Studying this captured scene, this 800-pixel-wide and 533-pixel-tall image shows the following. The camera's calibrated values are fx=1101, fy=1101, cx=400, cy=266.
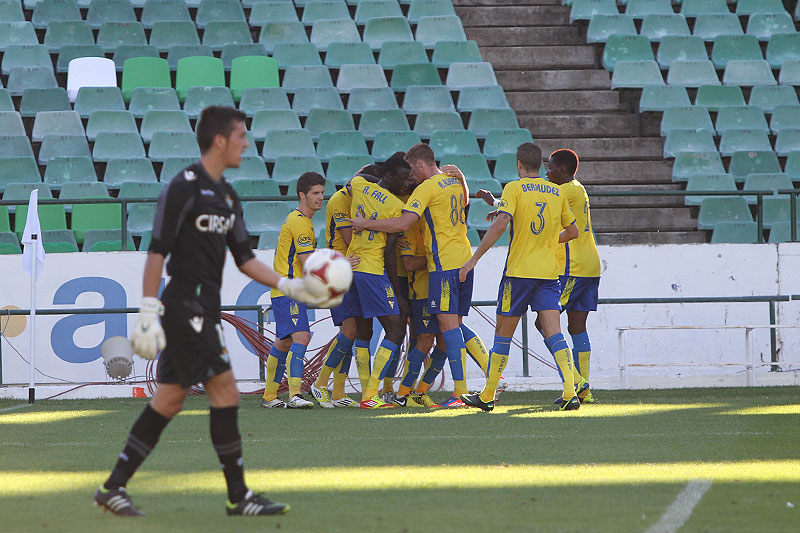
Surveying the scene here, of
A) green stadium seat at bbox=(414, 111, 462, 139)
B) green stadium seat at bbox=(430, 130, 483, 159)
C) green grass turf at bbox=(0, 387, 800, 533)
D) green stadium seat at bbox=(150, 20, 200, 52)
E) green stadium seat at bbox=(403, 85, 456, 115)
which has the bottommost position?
green grass turf at bbox=(0, 387, 800, 533)

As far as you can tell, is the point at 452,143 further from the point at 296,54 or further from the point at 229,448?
the point at 229,448

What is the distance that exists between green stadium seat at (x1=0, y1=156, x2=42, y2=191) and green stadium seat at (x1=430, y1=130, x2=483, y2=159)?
5.40 metres

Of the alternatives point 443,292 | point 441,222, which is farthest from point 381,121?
point 443,292

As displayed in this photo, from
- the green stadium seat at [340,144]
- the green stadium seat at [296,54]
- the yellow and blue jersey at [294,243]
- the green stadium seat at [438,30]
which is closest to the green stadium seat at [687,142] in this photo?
the green stadium seat at [438,30]

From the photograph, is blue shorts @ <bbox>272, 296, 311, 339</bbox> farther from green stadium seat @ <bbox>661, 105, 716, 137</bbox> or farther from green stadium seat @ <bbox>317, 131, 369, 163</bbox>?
green stadium seat @ <bbox>661, 105, 716, 137</bbox>

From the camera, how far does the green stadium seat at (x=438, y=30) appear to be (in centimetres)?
1797

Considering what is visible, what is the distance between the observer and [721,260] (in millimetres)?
13094

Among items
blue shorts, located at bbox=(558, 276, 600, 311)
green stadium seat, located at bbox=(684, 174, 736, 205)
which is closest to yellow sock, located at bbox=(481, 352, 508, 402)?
blue shorts, located at bbox=(558, 276, 600, 311)

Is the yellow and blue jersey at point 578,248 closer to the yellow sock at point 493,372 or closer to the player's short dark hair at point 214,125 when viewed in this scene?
the yellow sock at point 493,372

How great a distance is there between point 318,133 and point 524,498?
37.6 ft

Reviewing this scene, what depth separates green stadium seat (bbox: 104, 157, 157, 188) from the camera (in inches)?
585

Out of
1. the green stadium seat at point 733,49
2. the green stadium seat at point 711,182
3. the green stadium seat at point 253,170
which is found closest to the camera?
the green stadium seat at point 253,170

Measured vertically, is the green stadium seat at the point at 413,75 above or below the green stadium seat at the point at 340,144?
above

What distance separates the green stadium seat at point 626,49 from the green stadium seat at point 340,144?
4645 mm
